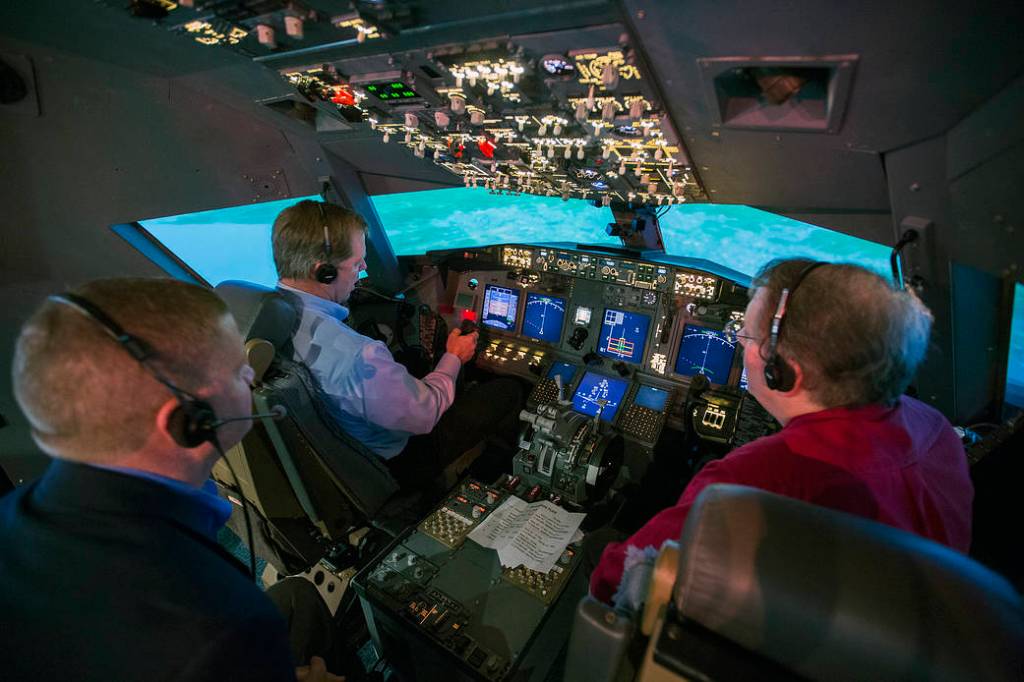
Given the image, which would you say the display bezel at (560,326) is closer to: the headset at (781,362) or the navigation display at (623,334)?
the navigation display at (623,334)

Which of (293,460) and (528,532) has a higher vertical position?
(293,460)

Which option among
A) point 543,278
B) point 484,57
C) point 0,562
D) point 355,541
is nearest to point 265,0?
point 484,57

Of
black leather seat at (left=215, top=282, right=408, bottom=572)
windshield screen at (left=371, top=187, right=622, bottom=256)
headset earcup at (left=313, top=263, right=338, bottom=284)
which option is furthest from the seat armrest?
windshield screen at (left=371, top=187, right=622, bottom=256)

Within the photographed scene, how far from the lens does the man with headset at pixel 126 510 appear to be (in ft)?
1.88

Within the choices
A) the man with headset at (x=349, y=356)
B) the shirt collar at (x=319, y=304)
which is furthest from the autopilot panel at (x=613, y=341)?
the shirt collar at (x=319, y=304)

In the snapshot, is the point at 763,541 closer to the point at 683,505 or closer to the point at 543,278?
the point at 683,505

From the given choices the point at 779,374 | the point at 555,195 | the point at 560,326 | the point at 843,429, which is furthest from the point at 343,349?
the point at 560,326

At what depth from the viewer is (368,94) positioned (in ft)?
5.32

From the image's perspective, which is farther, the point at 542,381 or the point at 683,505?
the point at 542,381

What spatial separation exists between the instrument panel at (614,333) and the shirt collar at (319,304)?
1.52 meters

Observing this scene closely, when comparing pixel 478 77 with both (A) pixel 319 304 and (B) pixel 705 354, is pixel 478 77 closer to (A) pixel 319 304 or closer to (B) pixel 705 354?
(A) pixel 319 304

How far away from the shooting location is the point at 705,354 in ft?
8.70

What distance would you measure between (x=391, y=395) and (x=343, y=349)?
23 cm

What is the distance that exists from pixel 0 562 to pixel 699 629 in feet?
3.24
